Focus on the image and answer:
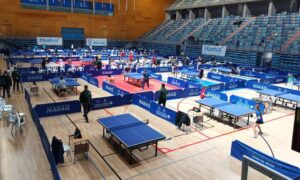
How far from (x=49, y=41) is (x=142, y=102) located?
104 feet

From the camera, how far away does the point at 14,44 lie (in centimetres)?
3712

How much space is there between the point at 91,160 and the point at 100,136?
75.5 inches

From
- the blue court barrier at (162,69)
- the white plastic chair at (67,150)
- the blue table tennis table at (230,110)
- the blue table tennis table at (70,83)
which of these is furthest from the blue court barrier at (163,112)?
the blue court barrier at (162,69)

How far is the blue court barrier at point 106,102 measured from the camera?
42.7 feet

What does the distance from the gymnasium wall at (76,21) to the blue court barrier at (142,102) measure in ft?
106

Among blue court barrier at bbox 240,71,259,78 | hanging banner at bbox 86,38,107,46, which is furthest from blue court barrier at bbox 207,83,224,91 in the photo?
hanging banner at bbox 86,38,107,46

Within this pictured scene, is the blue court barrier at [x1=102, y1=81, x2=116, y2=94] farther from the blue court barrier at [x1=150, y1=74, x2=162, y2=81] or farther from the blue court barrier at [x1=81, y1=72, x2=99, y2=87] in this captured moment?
the blue court barrier at [x1=150, y1=74, x2=162, y2=81]

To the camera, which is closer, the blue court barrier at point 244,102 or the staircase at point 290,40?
the blue court barrier at point 244,102

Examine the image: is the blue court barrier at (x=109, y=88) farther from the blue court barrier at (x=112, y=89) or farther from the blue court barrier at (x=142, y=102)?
the blue court barrier at (x=142, y=102)

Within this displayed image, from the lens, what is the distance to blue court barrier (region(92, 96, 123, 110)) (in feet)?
42.7

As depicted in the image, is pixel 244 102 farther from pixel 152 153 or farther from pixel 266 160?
pixel 152 153

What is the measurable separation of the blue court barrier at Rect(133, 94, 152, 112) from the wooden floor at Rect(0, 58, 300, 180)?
92 cm

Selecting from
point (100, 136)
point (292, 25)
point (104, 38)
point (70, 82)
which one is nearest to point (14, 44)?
point (104, 38)

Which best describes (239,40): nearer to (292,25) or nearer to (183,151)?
(292,25)
